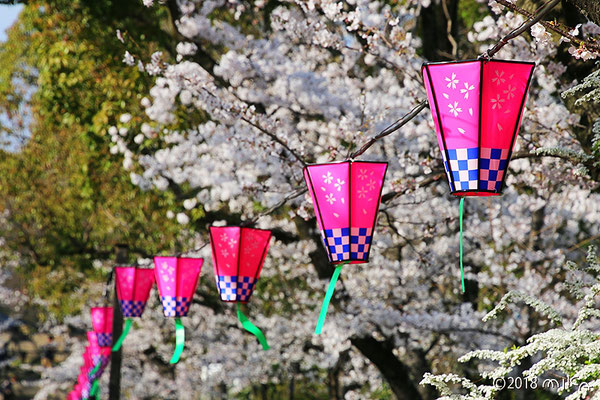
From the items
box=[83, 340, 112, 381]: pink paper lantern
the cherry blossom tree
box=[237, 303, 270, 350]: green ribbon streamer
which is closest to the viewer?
box=[237, 303, 270, 350]: green ribbon streamer

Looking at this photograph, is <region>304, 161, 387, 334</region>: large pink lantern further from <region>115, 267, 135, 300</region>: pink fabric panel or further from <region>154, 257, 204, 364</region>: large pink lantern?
<region>115, 267, 135, 300</region>: pink fabric panel

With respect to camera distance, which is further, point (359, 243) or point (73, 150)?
point (73, 150)

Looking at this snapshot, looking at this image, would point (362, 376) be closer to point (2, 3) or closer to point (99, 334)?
point (99, 334)

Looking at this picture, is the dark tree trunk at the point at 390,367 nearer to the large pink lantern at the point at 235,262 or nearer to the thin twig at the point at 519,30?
the large pink lantern at the point at 235,262

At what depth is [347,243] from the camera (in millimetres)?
3359

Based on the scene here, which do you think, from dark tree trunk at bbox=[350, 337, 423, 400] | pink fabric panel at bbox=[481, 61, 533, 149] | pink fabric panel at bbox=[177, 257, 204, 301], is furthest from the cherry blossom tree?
pink fabric panel at bbox=[481, 61, 533, 149]

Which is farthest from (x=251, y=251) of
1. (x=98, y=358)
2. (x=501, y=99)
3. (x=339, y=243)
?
(x=98, y=358)

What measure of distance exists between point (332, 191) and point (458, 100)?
93cm

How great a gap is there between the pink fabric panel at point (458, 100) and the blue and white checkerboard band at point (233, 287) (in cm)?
228

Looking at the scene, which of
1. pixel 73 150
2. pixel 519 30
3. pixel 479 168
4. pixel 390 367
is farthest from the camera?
pixel 73 150

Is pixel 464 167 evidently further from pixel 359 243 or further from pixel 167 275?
pixel 167 275

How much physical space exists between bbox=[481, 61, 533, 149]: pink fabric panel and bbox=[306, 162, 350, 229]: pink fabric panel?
872 mm

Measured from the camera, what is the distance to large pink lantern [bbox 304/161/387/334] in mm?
3361

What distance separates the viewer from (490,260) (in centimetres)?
760
